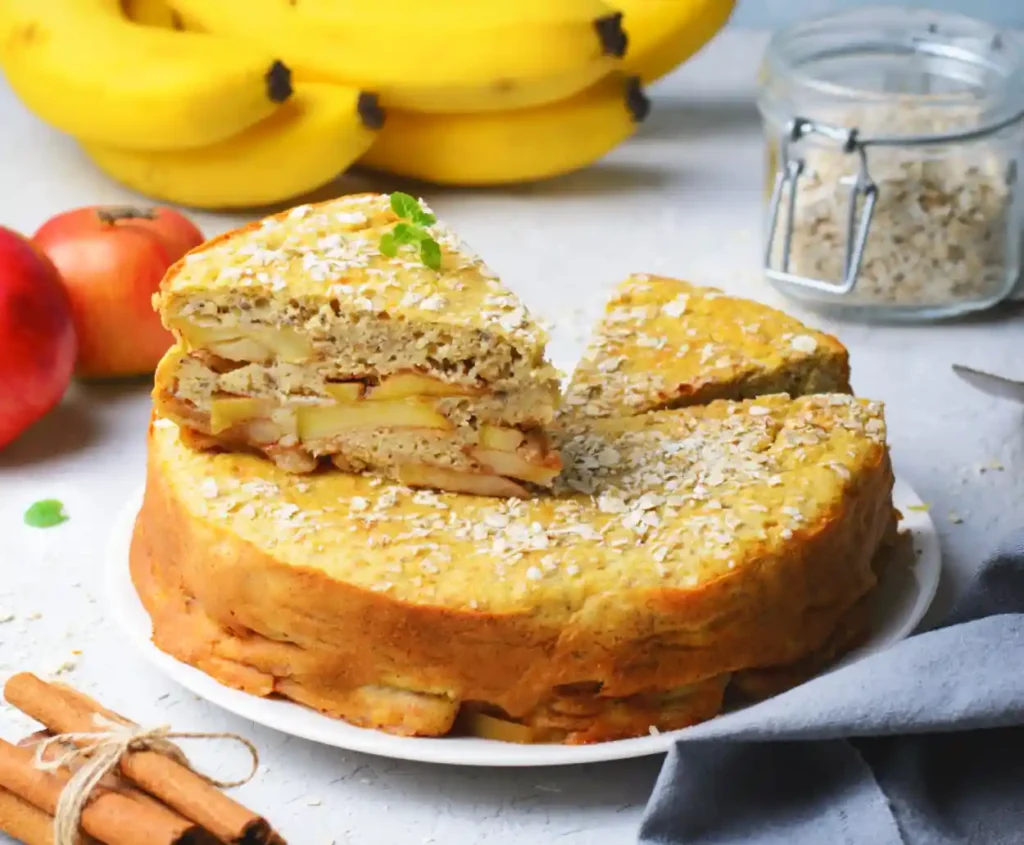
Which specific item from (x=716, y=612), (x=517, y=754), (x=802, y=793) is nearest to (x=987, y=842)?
(x=802, y=793)

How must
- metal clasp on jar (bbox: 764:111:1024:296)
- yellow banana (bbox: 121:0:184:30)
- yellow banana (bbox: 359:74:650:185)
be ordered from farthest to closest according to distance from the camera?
yellow banana (bbox: 121:0:184:30)
yellow banana (bbox: 359:74:650:185)
metal clasp on jar (bbox: 764:111:1024:296)

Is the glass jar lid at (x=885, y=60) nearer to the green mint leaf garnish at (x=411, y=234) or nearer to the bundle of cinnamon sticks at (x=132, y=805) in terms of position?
the green mint leaf garnish at (x=411, y=234)

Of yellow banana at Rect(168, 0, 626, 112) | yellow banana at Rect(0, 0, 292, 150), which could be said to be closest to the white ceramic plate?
yellow banana at Rect(0, 0, 292, 150)

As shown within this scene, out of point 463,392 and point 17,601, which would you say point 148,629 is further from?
point 463,392

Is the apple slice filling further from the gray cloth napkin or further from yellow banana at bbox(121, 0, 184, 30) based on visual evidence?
yellow banana at bbox(121, 0, 184, 30)

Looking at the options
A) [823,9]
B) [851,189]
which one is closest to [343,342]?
[851,189]

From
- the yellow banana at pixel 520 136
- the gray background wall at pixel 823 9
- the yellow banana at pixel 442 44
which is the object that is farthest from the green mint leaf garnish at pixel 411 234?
the gray background wall at pixel 823 9

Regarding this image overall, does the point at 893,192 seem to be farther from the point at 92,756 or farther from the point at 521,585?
the point at 92,756

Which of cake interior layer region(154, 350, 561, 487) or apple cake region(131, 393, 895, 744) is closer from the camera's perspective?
apple cake region(131, 393, 895, 744)
